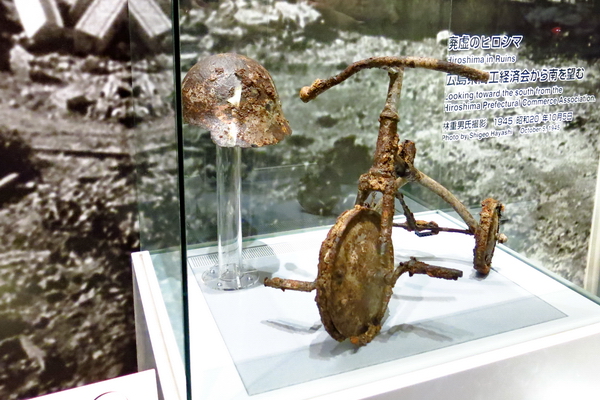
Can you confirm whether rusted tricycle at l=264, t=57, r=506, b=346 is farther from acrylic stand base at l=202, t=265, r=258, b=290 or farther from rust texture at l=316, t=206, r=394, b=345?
acrylic stand base at l=202, t=265, r=258, b=290

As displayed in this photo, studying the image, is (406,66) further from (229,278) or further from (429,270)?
(229,278)

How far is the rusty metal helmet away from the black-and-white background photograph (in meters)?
0.09

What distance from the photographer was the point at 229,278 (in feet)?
4.56

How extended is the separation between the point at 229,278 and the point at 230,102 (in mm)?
448

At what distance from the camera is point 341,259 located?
41.1 inches

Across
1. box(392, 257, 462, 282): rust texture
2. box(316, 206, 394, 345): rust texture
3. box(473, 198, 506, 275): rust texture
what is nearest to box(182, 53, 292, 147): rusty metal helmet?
box(316, 206, 394, 345): rust texture

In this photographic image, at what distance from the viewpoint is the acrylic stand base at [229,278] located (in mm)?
1365

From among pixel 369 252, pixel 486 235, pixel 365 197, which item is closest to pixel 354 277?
pixel 369 252

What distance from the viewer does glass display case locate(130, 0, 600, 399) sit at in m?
1.07

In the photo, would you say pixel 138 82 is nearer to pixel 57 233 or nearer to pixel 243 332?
pixel 57 233

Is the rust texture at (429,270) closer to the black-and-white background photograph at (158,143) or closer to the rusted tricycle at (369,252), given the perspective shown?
the rusted tricycle at (369,252)

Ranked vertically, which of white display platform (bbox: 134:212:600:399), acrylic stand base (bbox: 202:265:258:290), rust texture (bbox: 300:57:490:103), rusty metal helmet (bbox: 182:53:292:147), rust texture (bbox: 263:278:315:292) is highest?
rust texture (bbox: 300:57:490:103)

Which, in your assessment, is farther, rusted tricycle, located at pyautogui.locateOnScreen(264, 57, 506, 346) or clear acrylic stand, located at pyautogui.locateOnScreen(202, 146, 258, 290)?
clear acrylic stand, located at pyautogui.locateOnScreen(202, 146, 258, 290)

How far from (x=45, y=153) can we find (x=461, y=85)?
1201 millimetres
